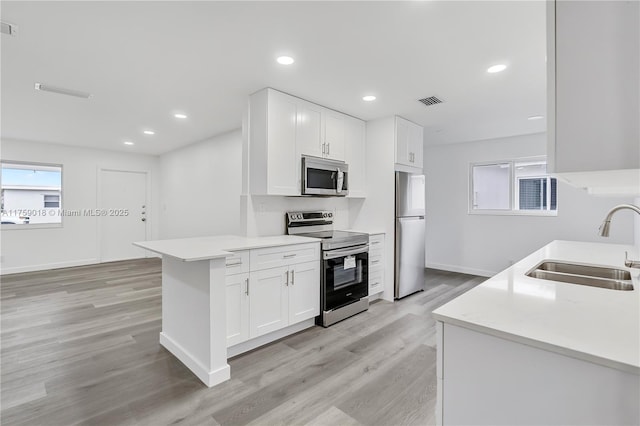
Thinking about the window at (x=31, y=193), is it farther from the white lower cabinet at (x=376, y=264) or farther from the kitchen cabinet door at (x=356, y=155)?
the white lower cabinet at (x=376, y=264)

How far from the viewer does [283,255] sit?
2.78 m

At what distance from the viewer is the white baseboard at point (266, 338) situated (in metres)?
2.51

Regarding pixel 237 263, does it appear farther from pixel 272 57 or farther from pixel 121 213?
pixel 121 213

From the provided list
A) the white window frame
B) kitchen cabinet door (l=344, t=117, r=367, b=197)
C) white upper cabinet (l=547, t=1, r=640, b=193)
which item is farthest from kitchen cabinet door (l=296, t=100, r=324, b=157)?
the white window frame

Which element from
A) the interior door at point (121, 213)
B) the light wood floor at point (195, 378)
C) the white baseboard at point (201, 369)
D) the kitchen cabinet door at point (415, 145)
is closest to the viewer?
the light wood floor at point (195, 378)

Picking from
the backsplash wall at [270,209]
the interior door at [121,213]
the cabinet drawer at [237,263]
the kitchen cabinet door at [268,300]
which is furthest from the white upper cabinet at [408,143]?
the interior door at [121,213]

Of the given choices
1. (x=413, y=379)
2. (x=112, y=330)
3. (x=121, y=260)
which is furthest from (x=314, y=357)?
(x=121, y=260)

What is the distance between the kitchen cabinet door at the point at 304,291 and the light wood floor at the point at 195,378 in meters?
0.20

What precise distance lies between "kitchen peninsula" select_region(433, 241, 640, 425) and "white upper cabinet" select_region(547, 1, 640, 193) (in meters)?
0.48

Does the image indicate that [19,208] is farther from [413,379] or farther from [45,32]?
[413,379]

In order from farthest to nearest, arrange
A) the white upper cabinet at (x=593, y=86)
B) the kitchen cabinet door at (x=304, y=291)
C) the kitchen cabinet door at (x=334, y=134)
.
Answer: the kitchen cabinet door at (x=334, y=134)
the kitchen cabinet door at (x=304, y=291)
the white upper cabinet at (x=593, y=86)

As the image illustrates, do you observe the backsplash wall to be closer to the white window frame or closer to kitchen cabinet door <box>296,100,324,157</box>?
kitchen cabinet door <box>296,100,324,157</box>

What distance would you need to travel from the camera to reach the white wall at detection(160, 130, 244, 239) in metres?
4.84

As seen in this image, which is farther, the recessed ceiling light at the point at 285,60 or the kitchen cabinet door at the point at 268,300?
the kitchen cabinet door at the point at 268,300
